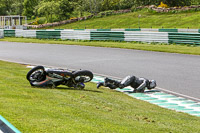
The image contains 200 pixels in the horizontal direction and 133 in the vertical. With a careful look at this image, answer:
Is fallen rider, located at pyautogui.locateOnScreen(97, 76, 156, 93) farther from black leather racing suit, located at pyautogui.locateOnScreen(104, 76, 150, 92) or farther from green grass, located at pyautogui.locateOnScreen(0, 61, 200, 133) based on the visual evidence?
green grass, located at pyautogui.locateOnScreen(0, 61, 200, 133)

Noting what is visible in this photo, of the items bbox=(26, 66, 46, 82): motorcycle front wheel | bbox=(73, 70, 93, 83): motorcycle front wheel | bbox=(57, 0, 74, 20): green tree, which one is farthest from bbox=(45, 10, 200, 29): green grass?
bbox=(26, 66, 46, 82): motorcycle front wheel

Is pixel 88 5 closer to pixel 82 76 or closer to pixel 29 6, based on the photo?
pixel 29 6

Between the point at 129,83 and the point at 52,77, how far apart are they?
7.51ft

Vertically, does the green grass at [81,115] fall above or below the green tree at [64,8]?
below

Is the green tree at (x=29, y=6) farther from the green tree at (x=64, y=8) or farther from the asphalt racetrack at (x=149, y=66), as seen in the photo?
the asphalt racetrack at (x=149, y=66)

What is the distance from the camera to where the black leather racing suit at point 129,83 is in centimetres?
1050

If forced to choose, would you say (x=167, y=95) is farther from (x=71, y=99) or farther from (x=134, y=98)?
(x=71, y=99)

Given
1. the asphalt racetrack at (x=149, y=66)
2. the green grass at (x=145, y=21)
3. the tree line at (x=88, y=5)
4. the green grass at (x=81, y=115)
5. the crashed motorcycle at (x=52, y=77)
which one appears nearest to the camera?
the green grass at (x=81, y=115)

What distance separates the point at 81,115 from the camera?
613cm

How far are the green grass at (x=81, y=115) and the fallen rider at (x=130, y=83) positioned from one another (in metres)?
1.43

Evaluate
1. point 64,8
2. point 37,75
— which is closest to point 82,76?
point 37,75

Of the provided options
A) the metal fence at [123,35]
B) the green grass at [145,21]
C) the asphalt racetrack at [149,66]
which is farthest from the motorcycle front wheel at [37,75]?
the green grass at [145,21]

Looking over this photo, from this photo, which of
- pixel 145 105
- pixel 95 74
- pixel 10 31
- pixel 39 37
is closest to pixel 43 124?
pixel 145 105

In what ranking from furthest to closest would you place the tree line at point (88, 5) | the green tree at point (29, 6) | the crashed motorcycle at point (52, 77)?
the green tree at point (29, 6), the tree line at point (88, 5), the crashed motorcycle at point (52, 77)
